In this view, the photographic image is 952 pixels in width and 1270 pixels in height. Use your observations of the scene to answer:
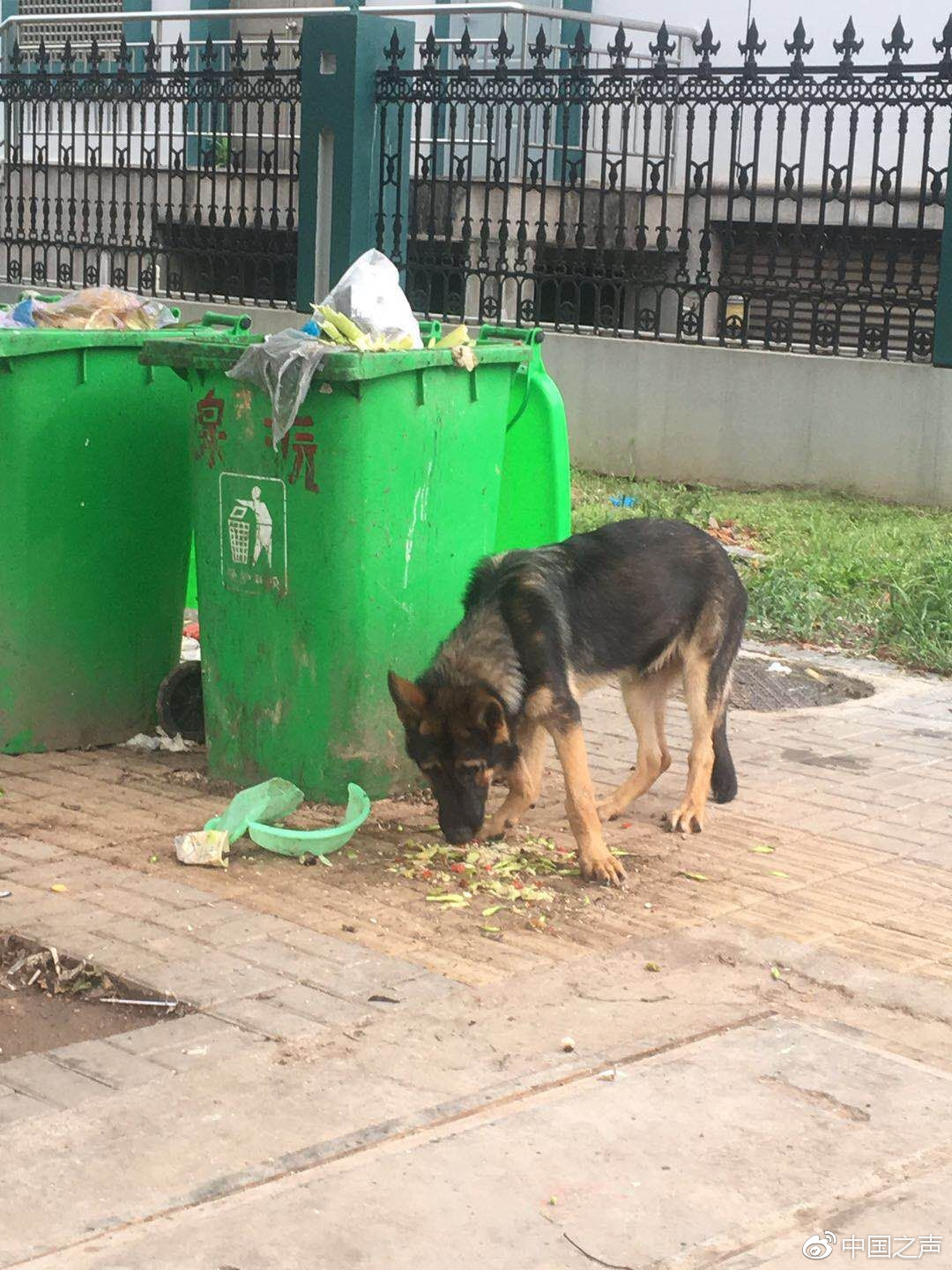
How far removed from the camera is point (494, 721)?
5223mm

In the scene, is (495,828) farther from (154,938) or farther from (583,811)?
(154,938)

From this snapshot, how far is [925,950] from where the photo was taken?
15.8 ft

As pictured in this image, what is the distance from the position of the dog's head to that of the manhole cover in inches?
103

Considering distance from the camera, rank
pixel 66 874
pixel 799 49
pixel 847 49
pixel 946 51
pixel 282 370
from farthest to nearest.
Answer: pixel 799 49
pixel 847 49
pixel 946 51
pixel 282 370
pixel 66 874

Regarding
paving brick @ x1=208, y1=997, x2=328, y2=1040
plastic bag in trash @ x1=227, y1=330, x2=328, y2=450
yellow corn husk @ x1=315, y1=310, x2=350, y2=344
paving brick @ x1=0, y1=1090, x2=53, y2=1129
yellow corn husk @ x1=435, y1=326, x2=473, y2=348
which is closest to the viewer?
paving brick @ x1=0, y1=1090, x2=53, y2=1129

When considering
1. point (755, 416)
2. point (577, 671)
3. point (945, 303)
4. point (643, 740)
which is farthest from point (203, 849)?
point (755, 416)

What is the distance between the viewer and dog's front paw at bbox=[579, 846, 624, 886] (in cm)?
529

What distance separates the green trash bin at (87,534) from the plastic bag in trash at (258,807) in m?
1.04

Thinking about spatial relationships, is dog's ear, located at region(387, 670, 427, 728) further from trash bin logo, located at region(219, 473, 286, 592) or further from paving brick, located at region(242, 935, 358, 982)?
paving brick, located at region(242, 935, 358, 982)

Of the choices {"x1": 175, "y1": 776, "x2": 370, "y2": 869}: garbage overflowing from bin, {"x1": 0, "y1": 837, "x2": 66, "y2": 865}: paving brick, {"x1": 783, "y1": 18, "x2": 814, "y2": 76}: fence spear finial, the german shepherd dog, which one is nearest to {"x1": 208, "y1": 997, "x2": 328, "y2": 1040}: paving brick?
{"x1": 175, "y1": 776, "x2": 370, "y2": 869}: garbage overflowing from bin

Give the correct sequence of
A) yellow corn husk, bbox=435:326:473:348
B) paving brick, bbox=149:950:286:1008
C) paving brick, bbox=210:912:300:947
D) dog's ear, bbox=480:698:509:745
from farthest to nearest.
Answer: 1. yellow corn husk, bbox=435:326:473:348
2. dog's ear, bbox=480:698:509:745
3. paving brick, bbox=210:912:300:947
4. paving brick, bbox=149:950:286:1008

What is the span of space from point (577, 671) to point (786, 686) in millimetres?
2637

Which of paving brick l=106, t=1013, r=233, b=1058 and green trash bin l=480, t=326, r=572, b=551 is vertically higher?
green trash bin l=480, t=326, r=572, b=551

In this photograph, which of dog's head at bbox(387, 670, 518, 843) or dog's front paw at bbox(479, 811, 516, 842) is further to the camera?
dog's front paw at bbox(479, 811, 516, 842)
